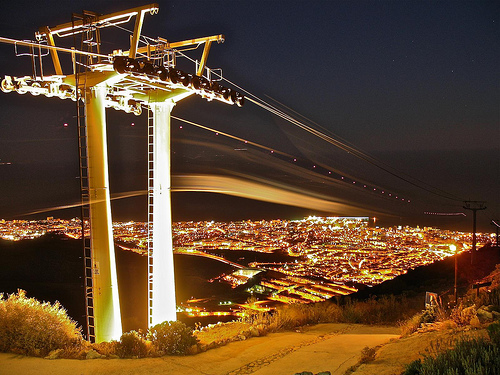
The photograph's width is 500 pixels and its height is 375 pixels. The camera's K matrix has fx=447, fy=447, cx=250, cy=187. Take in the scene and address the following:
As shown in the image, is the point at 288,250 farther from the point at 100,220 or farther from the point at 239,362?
the point at 100,220

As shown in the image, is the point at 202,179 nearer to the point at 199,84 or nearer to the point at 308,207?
the point at 308,207

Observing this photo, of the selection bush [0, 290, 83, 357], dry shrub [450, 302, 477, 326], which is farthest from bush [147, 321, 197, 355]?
dry shrub [450, 302, 477, 326]

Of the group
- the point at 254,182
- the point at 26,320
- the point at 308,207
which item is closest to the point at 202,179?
the point at 254,182

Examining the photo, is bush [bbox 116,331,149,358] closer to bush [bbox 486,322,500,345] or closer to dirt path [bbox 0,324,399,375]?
dirt path [bbox 0,324,399,375]

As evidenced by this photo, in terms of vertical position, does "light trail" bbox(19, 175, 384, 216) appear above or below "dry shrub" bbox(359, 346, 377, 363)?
above

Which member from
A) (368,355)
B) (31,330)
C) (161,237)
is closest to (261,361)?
(368,355)

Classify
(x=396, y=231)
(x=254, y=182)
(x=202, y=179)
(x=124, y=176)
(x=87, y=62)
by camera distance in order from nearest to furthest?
(x=87, y=62) → (x=124, y=176) → (x=202, y=179) → (x=396, y=231) → (x=254, y=182)
